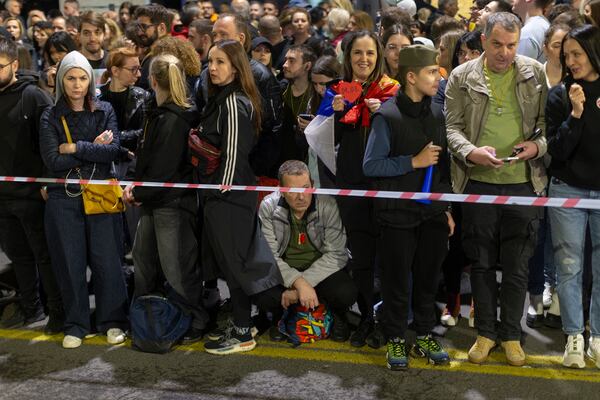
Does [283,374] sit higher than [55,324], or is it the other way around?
[55,324]

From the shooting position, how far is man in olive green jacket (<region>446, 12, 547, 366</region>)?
213 inches

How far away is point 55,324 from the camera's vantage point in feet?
21.4

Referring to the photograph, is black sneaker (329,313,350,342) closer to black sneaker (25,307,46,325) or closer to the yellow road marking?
the yellow road marking

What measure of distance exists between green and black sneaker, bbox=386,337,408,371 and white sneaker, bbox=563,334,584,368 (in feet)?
3.55

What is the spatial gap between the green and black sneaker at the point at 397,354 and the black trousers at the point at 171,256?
1.51 metres

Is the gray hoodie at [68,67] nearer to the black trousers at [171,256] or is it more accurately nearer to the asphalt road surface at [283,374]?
the black trousers at [171,256]

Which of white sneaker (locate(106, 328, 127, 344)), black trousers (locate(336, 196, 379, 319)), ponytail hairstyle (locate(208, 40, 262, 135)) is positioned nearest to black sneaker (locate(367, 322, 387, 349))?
black trousers (locate(336, 196, 379, 319))

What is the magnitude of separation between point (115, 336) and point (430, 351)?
238 centimetres

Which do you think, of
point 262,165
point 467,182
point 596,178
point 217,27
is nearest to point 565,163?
point 596,178

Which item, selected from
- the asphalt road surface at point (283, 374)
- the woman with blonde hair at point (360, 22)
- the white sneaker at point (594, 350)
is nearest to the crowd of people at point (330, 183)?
the white sneaker at point (594, 350)

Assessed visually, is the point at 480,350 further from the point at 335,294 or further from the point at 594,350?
the point at 335,294

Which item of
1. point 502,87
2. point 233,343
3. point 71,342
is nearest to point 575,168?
point 502,87

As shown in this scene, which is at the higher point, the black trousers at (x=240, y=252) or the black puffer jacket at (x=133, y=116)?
the black puffer jacket at (x=133, y=116)

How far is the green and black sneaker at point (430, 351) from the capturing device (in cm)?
565
